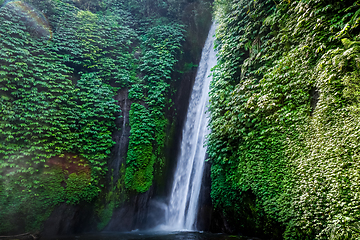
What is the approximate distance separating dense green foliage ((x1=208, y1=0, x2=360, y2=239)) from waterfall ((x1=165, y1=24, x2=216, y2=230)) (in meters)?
1.43

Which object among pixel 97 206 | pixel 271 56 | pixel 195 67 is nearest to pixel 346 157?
pixel 271 56

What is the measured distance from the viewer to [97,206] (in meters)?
6.97

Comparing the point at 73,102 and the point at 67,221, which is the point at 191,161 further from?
the point at 73,102

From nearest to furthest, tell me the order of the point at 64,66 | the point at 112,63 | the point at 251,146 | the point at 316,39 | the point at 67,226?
the point at 316,39
the point at 251,146
the point at 67,226
the point at 64,66
the point at 112,63

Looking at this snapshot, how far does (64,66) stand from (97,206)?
19.1 feet

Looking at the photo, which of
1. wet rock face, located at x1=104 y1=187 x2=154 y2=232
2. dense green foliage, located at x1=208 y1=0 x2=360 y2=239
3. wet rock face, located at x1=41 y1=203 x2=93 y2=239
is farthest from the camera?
wet rock face, located at x1=104 y1=187 x2=154 y2=232

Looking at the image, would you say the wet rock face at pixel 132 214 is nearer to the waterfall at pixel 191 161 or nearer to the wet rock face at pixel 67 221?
the wet rock face at pixel 67 221

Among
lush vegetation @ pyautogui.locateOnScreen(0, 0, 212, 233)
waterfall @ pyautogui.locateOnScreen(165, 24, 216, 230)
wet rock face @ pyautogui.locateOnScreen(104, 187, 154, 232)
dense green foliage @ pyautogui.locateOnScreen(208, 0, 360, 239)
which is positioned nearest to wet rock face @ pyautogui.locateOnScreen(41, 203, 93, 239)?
lush vegetation @ pyautogui.locateOnScreen(0, 0, 212, 233)

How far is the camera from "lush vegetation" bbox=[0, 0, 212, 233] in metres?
6.04

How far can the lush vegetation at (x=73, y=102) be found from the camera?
238 inches

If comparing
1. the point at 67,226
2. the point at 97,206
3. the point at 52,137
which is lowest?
the point at 67,226

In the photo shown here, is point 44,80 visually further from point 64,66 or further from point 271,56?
point 271,56

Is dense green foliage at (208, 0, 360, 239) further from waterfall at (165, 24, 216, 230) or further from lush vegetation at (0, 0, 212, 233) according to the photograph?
lush vegetation at (0, 0, 212, 233)

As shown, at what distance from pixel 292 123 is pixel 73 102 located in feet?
24.6
